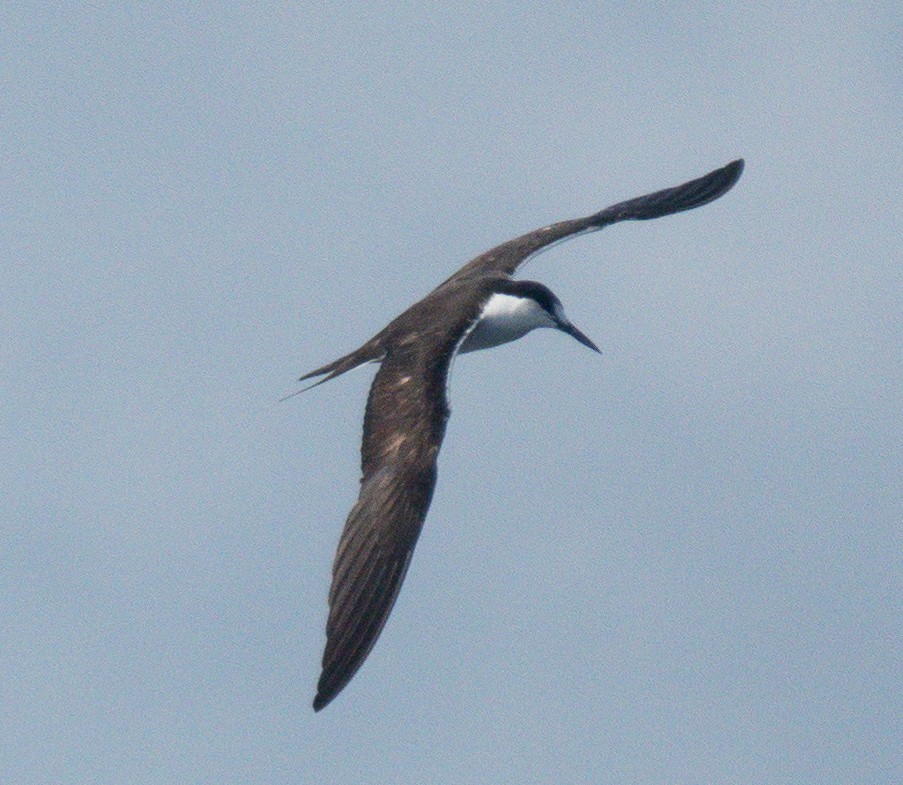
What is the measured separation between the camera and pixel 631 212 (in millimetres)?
23203

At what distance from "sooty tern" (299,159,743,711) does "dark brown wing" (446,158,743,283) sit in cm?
1

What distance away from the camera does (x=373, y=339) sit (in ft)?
64.8

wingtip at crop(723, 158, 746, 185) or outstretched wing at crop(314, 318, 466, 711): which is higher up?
wingtip at crop(723, 158, 746, 185)

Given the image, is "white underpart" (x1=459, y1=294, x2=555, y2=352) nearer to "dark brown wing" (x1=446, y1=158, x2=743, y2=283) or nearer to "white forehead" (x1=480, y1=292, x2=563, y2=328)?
"white forehead" (x1=480, y1=292, x2=563, y2=328)

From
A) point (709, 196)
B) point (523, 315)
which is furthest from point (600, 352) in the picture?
point (709, 196)

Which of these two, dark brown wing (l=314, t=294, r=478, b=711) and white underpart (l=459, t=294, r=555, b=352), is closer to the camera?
dark brown wing (l=314, t=294, r=478, b=711)

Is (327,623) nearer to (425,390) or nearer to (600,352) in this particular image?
(425,390)

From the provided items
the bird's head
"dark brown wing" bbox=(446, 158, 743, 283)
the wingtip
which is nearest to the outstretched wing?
the bird's head

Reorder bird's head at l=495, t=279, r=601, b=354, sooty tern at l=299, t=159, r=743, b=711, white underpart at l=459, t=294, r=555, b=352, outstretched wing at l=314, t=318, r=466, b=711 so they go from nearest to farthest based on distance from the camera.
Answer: outstretched wing at l=314, t=318, r=466, b=711
sooty tern at l=299, t=159, r=743, b=711
white underpart at l=459, t=294, r=555, b=352
bird's head at l=495, t=279, r=601, b=354

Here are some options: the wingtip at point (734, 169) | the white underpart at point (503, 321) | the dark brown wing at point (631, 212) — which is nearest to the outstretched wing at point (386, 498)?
the white underpart at point (503, 321)

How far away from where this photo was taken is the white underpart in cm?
2019

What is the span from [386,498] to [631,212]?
24.1ft

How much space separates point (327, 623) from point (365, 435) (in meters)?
2.50

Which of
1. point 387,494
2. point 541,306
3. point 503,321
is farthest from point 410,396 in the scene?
point 541,306
